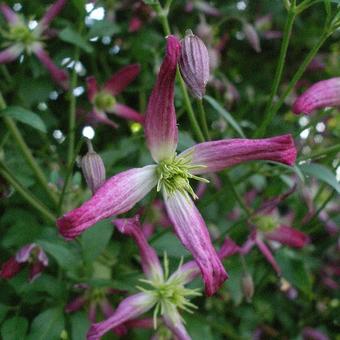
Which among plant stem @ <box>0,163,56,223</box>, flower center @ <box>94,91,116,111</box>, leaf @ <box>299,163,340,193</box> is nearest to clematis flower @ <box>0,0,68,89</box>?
flower center @ <box>94,91,116,111</box>

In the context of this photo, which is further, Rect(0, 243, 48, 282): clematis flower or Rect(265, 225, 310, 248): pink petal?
Rect(265, 225, 310, 248): pink petal

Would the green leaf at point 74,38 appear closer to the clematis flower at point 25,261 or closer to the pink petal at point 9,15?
the pink petal at point 9,15

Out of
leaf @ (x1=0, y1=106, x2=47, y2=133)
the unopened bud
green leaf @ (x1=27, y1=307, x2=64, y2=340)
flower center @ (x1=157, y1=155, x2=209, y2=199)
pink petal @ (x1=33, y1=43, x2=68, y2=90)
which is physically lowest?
the unopened bud

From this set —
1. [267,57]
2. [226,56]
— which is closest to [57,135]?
[226,56]

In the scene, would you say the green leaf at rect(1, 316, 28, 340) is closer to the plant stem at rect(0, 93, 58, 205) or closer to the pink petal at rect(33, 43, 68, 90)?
the plant stem at rect(0, 93, 58, 205)

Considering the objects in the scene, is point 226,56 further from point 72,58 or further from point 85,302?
point 85,302

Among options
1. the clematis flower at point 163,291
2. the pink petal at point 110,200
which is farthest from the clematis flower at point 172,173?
the clematis flower at point 163,291

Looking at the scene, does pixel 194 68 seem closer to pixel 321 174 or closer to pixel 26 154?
pixel 321 174

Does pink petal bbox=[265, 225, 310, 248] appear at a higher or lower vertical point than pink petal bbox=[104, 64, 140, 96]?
lower
